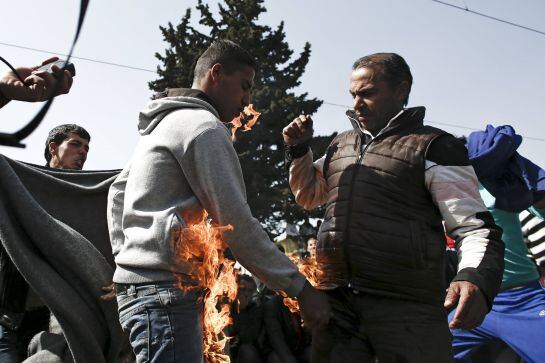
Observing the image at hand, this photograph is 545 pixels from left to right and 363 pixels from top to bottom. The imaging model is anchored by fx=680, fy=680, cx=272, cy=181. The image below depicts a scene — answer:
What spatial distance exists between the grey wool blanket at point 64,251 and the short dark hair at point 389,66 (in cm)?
171

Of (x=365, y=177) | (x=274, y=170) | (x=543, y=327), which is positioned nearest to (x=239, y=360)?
(x=543, y=327)

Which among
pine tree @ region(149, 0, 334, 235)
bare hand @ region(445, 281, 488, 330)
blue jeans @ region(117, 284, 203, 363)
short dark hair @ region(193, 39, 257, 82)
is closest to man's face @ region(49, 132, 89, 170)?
short dark hair @ region(193, 39, 257, 82)

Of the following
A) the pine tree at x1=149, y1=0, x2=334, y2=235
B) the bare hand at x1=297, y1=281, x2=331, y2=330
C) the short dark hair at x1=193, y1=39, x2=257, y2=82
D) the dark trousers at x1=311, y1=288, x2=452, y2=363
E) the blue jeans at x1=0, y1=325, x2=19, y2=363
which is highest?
the pine tree at x1=149, y1=0, x2=334, y2=235

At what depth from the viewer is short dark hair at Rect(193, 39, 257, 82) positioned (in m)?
3.04

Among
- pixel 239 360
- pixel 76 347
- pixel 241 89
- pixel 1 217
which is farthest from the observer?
pixel 239 360

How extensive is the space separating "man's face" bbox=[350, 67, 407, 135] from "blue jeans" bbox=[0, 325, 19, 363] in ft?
7.21

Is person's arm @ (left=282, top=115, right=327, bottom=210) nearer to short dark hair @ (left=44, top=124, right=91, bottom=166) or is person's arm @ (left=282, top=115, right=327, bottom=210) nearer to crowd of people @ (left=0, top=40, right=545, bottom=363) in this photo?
crowd of people @ (left=0, top=40, right=545, bottom=363)

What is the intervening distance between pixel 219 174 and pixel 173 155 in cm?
21

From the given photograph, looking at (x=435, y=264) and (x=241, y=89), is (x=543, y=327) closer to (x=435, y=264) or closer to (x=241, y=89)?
(x=435, y=264)

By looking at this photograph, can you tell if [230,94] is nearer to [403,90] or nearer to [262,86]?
[403,90]

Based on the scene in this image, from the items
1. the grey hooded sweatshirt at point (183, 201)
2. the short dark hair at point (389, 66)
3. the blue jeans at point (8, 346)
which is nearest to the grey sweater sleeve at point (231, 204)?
the grey hooded sweatshirt at point (183, 201)

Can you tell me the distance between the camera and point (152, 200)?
262 centimetres

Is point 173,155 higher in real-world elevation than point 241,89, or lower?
lower

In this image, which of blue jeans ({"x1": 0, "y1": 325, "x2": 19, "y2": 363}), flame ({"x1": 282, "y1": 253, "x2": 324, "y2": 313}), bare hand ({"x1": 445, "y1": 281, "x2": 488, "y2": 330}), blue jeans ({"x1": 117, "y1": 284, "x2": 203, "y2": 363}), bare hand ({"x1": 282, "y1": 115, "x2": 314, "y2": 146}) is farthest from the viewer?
blue jeans ({"x1": 0, "y1": 325, "x2": 19, "y2": 363})
